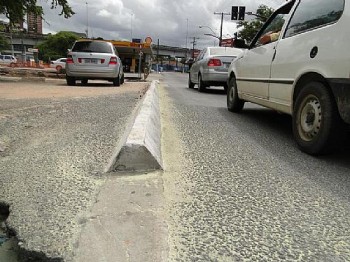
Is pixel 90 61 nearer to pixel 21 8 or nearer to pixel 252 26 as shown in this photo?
pixel 21 8

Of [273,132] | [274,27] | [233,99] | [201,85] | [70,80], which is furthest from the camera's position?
[70,80]

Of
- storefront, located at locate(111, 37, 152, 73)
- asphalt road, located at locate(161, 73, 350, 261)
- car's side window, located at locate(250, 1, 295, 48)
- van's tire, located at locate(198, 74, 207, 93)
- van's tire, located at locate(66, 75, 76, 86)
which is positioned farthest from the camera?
storefront, located at locate(111, 37, 152, 73)

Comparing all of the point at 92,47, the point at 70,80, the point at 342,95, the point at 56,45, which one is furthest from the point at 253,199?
the point at 56,45

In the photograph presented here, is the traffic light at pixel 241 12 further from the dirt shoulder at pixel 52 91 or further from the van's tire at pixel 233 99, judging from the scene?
the van's tire at pixel 233 99

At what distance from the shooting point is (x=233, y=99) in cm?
699

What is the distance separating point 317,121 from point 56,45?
101 m

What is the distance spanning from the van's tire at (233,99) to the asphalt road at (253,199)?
6.83 ft

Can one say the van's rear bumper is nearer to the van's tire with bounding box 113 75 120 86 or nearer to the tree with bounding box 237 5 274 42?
the van's tire with bounding box 113 75 120 86

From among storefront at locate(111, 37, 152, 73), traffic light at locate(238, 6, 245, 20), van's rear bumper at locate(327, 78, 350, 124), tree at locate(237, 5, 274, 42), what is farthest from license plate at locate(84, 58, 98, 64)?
tree at locate(237, 5, 274, 42)

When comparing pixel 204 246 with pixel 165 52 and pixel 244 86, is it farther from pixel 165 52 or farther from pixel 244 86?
pixel 165 52

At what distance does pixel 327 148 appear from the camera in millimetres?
3787

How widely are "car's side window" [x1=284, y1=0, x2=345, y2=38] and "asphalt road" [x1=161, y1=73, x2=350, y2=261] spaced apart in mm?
1326

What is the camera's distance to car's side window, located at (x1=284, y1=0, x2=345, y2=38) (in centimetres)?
369

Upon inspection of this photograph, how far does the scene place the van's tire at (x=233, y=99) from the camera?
22.5 feet
